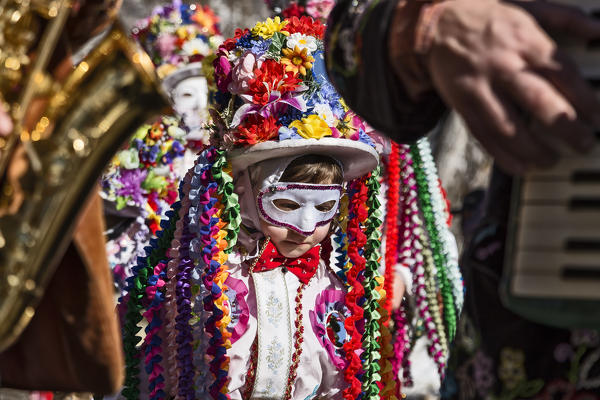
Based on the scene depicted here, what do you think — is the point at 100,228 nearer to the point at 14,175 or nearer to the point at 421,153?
the point at 14,175

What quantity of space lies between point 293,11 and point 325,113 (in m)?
2.24

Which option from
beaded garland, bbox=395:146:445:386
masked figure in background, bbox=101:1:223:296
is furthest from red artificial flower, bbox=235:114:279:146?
masked figure in background, bbox=101:1:223:296

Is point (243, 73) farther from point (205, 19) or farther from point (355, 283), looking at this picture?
point (205, 19)

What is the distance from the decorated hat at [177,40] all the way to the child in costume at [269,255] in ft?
9.15

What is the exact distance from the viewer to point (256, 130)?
11.1 feet

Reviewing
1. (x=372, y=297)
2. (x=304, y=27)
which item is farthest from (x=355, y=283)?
(x=304, y=27)

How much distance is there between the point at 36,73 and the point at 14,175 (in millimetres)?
190

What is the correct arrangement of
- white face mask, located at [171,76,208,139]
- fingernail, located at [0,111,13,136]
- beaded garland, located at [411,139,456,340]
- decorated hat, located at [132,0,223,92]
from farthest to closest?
decorated hat, located at [132,0,223,92] < white face mask, located at [171,76,208,139] < beaded garland, located at [411,139,456,340] < fingernail, located at [0,111,13,136]

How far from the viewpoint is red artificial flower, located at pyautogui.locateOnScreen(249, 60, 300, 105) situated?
11.3 ft

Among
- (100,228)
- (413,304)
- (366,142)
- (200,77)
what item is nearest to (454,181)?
(200,77)

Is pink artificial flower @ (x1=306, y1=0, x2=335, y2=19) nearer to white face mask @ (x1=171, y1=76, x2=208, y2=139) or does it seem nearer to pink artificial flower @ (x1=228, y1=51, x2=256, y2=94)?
white face mask @ (x1=171, y1=76, x2=208, y2=139)

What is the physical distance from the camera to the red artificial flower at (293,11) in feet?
18.1

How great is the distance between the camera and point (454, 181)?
8656 mm

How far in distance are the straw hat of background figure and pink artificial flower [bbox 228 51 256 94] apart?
7.67 ft
